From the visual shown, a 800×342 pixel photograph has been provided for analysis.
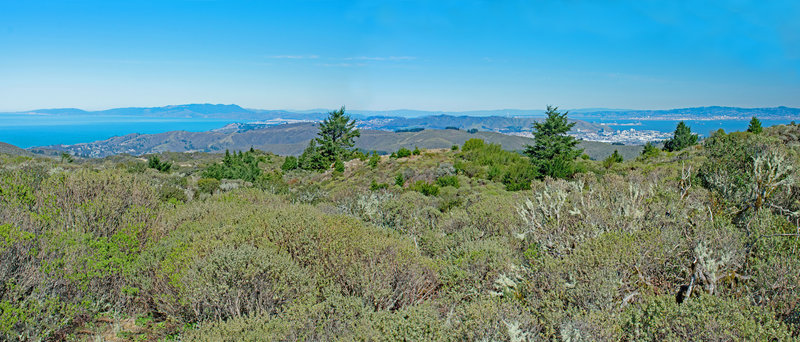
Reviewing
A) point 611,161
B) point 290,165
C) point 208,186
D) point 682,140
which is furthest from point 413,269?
point 682,140

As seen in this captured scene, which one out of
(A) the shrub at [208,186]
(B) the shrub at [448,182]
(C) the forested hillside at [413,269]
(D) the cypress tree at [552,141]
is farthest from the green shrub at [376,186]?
(D) the cypress tree at [552,141]

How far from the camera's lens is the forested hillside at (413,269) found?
196 inches

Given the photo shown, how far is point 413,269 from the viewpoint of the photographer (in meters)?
7.20

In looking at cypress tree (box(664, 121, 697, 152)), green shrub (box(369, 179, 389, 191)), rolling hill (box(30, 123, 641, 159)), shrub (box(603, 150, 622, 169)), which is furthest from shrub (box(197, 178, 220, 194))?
rolling hill (box(30, 123, 641, 159))

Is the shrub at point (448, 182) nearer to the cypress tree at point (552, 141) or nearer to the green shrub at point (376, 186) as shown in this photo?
the green shrub at point (376, 186)

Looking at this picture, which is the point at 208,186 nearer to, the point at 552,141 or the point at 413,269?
the point at 413,269

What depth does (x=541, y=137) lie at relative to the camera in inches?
1329

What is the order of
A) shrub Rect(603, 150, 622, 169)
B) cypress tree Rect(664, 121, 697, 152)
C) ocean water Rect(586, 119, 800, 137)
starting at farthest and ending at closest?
ocean water Rect(586, 119, 800, 137) < cypress tree Rect(664, 121, 697, 152) < shrub Rect(603, 150, 622, 169)

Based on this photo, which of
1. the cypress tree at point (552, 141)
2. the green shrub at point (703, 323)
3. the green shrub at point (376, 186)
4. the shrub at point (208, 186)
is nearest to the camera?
the green shrub at point (703, 323)

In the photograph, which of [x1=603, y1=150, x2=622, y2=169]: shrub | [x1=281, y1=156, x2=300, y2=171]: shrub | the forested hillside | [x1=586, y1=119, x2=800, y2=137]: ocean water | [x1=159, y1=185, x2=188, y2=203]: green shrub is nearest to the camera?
the forested hillside

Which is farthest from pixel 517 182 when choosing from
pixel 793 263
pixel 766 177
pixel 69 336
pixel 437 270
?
pixel 69 336

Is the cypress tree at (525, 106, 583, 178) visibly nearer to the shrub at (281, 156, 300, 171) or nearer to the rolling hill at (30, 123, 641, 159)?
the shrub at (281, 156, 300, 171)

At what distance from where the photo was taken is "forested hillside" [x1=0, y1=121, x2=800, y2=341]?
497cm

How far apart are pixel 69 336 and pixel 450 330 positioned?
20.5 feet
